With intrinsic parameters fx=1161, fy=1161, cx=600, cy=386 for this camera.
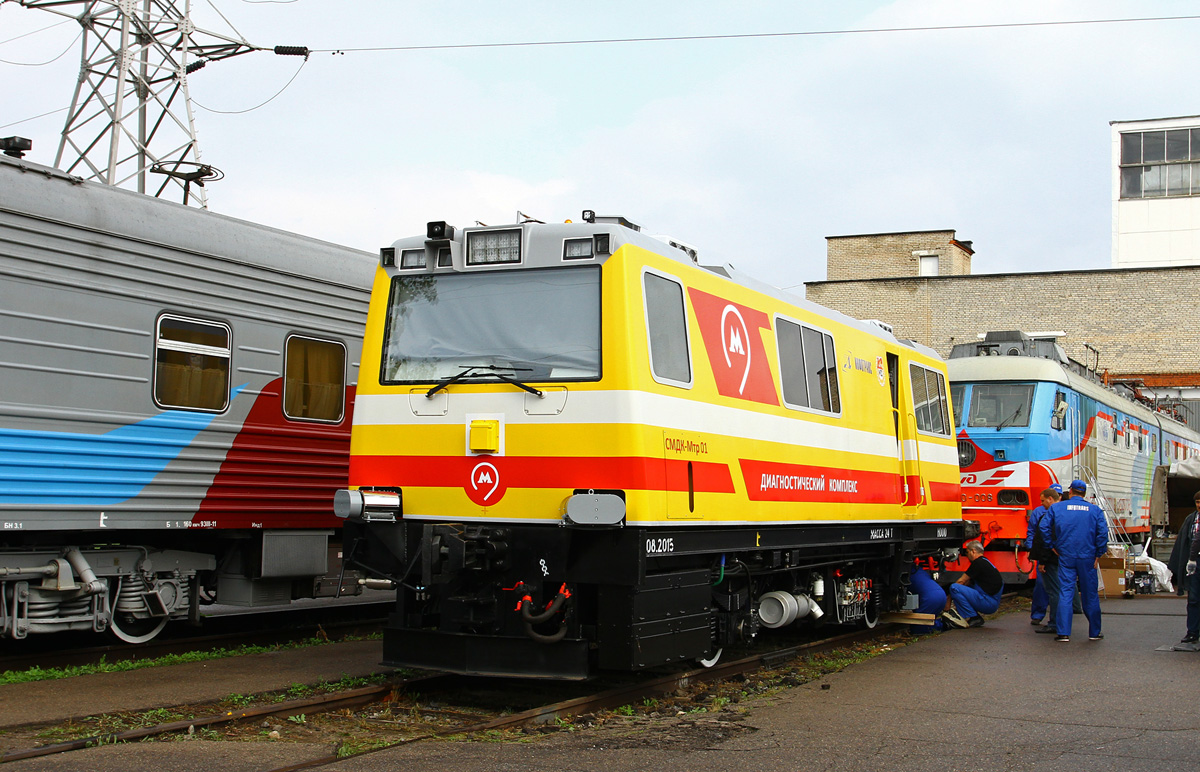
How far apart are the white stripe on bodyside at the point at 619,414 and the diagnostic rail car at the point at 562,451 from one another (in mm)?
15

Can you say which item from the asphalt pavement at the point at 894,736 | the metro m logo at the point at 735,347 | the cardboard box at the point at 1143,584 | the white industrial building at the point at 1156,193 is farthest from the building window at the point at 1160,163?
the metro m logo at the point at 735,347

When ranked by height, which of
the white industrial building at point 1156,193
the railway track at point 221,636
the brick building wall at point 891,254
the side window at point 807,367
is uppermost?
the white industrial building at point 1156,193

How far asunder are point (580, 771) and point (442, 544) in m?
2.19

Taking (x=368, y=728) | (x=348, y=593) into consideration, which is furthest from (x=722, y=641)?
(x=348, y=593)

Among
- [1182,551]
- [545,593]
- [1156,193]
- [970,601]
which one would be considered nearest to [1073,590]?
[1182,551]

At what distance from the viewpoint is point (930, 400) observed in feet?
43.0

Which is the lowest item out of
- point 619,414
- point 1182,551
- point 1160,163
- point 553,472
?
point 1182,551

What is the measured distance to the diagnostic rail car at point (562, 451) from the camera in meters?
7.56

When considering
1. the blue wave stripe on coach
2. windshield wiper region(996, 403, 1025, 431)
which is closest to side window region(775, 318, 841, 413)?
the blue wave stripe on coach

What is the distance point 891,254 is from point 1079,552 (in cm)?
3766

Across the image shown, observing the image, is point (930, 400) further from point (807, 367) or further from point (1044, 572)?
point (807, 367)

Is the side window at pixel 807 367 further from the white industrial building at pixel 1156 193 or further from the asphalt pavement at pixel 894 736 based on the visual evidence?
the white industrial building at pixel 1156 193

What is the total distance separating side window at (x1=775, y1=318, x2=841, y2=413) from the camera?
31.8 ft

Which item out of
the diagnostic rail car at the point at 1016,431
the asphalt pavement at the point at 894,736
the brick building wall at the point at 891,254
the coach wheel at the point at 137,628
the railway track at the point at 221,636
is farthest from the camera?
the brick building wall at the point at 891,254
